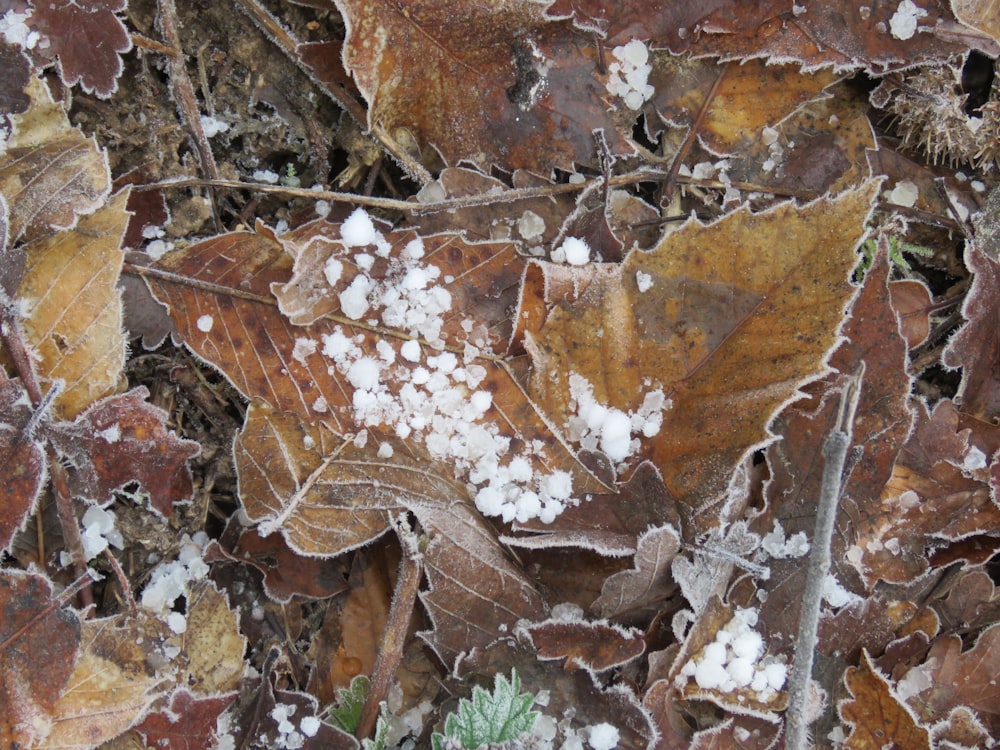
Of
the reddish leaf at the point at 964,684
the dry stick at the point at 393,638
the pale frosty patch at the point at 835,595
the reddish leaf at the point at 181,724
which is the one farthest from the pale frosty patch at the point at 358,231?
the reddish leaf at the point at 964,684

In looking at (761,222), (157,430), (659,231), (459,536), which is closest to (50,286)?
(157,430)

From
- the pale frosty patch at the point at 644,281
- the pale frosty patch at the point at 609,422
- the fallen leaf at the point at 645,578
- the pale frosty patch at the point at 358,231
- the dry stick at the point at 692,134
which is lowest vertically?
the fallen leaf at the point at 645,578

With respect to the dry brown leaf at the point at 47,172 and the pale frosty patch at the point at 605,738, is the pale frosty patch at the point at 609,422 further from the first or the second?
the dry brown leaf at the point at 47,172

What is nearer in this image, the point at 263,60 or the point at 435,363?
the point at 435,363

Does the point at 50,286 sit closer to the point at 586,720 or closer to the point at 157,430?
the point at 157,430

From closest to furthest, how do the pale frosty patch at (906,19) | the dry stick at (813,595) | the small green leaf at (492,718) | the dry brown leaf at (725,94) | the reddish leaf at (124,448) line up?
the dry stick at (813,595)
the small green leaf at (492,718)
the reddish leaf at (124,448)
the pale frosty patch at (906,19)
the dry brown leaf at (725,94)

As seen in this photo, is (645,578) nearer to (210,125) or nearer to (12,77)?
(210,125)

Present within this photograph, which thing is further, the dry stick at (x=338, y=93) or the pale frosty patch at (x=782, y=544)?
the dry stick at (x=338, y=93)
